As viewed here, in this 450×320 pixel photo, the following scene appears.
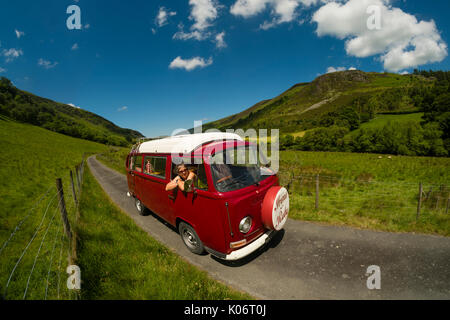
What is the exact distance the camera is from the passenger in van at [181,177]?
391cm

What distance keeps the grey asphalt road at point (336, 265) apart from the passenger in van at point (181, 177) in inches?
77.2

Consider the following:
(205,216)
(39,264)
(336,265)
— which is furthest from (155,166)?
(336,265)

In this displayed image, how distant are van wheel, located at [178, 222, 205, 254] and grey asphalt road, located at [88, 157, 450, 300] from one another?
0.20 metres

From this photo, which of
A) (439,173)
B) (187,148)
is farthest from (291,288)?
(439,173)

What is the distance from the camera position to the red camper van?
3486mm

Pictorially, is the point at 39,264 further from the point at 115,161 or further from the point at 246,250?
the point at 115,161

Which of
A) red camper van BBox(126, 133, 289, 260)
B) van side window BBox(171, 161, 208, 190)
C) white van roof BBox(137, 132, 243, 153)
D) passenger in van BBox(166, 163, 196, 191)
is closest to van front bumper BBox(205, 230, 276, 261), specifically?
red camper van BBox(126, 133, 289, 260)

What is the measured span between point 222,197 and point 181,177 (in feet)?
4.14

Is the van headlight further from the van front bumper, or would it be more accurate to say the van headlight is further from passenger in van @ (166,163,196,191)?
passenger in van @ (166,163,196,191)

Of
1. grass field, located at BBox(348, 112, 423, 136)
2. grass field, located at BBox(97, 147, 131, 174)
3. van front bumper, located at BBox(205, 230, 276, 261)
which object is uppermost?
grass field, located at BBox(348, 112, 423, 136)

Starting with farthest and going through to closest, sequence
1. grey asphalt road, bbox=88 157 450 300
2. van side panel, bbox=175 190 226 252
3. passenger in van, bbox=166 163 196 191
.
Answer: passenger in van, bbox=166 163 196 191 → van side panel, bbox=175 190 226 252 → grey asphalt road, bbox=88 157 450 300

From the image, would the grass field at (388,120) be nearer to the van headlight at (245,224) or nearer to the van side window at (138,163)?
the van headlight at (245,224)

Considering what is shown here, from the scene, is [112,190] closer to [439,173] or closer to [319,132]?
[439,173]

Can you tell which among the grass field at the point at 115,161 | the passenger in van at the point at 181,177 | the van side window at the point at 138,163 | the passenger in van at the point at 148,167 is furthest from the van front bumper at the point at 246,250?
the grass field at the point at 115,161
